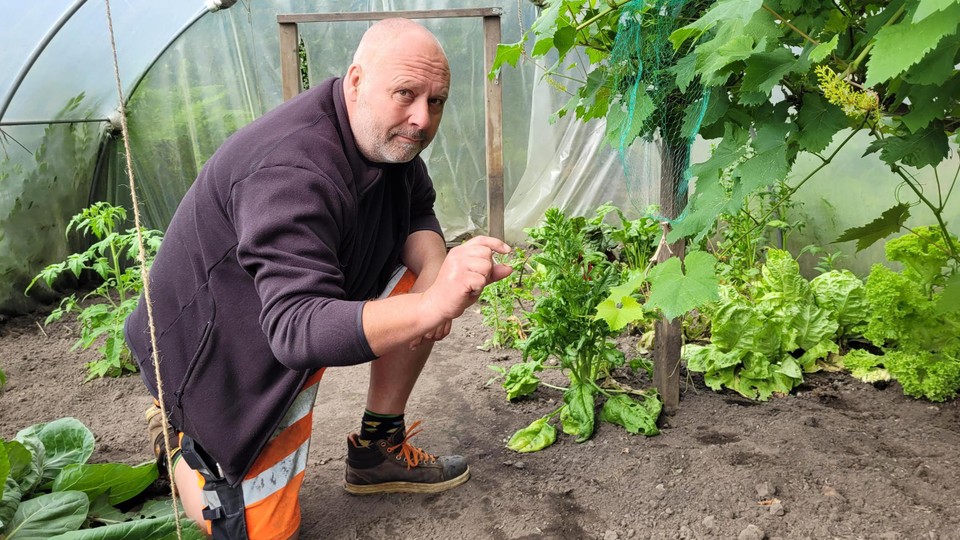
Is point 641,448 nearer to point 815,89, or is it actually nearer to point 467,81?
point 815,89

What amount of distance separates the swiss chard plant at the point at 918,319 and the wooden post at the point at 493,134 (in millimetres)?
2924

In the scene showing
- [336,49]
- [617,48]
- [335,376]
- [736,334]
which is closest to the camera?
[617,48]

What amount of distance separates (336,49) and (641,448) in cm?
452

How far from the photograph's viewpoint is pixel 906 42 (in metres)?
1.14

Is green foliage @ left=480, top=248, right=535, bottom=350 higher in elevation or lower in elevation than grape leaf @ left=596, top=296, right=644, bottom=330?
lower

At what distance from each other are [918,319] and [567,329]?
1.24 m

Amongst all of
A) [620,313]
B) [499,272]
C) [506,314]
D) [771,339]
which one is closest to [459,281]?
[499,272]

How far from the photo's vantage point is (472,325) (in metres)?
4.30

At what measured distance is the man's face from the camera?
6.12 ft

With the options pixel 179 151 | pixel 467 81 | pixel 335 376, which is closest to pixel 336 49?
pixel 467 81

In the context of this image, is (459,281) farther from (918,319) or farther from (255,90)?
(255,90)

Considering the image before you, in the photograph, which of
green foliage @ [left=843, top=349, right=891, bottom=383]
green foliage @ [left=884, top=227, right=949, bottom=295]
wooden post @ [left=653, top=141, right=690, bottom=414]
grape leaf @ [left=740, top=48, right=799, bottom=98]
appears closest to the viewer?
grape leaf @ [left=740, top=48, right=799, bottom=98]

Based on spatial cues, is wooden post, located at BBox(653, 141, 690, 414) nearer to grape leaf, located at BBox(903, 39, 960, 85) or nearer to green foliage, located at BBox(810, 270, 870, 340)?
green foliage, located at BBox(810, 270, 870, 340)

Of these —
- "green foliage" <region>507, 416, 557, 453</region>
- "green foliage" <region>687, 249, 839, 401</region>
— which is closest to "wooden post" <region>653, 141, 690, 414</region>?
"green foliage" <region>687, 249, 839, 401</region>
